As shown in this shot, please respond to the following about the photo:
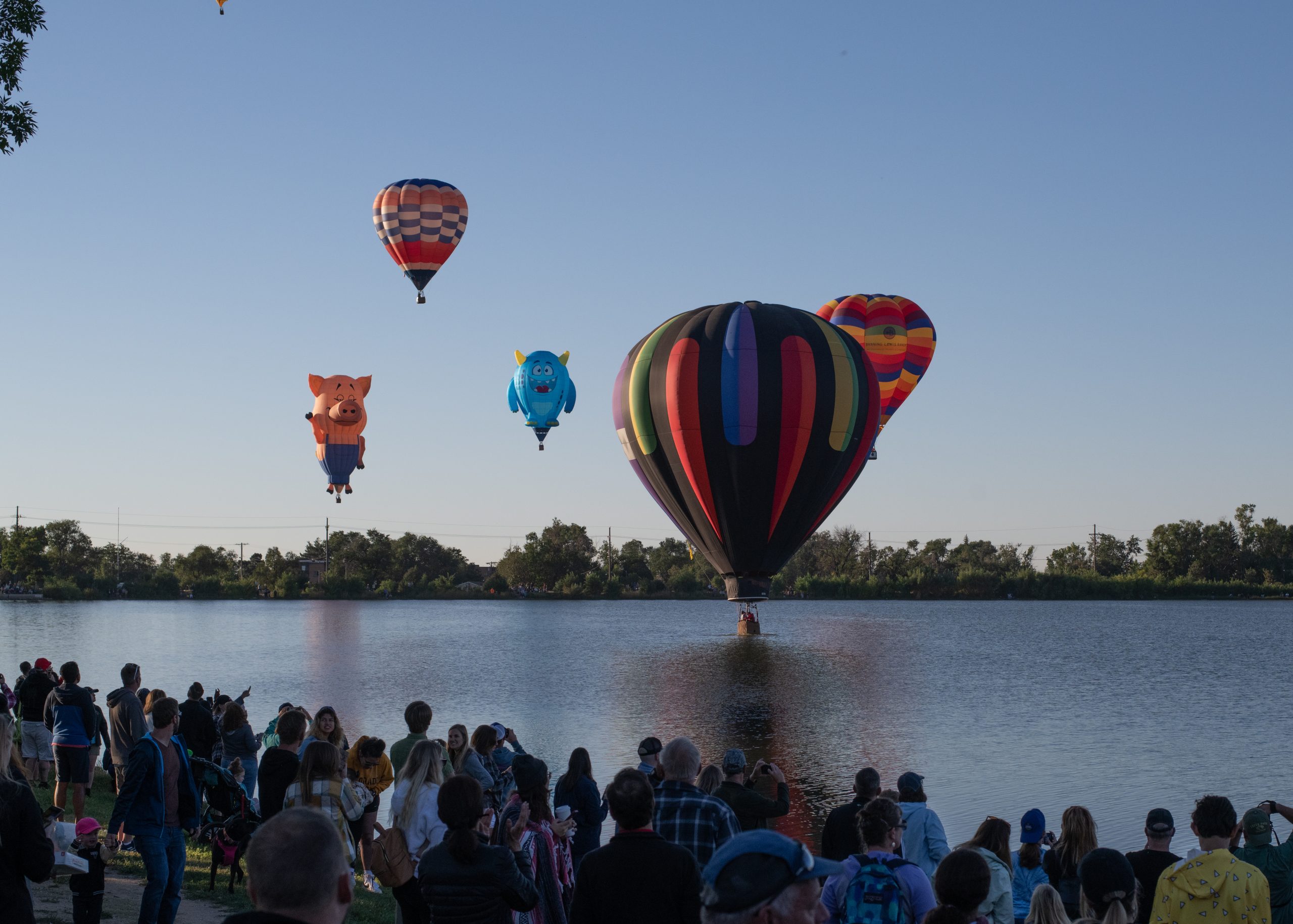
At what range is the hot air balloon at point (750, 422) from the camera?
31.7 meters

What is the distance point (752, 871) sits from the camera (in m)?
2.90

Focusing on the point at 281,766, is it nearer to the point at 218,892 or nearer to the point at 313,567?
the point at 218,892

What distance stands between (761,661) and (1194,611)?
62145 millimetres

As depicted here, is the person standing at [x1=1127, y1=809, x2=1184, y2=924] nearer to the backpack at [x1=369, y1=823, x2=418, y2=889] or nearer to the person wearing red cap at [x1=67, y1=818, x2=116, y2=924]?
the backpack at [x1=369, y1=823, x2=418, y2=889]

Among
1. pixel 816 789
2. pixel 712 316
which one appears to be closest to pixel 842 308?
pixel 712 316

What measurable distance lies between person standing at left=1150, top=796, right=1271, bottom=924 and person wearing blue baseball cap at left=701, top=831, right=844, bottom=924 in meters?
2.97

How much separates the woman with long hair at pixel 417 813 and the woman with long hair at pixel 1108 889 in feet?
9.66

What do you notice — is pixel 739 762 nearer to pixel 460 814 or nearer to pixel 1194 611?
pixel 460 814

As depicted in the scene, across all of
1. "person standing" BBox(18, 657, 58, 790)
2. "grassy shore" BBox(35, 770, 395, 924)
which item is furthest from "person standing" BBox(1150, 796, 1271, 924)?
"person standing" BBox(18, 657, 58, 790)

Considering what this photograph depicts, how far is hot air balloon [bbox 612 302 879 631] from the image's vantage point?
3166 centimetres

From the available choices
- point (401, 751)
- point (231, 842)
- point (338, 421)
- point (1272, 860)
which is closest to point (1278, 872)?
point (1272, 860)

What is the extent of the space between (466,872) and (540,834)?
3.93 feet

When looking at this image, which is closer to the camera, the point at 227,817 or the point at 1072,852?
the point at 1072,852

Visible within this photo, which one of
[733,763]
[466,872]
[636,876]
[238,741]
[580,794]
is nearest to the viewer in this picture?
[636,876]
